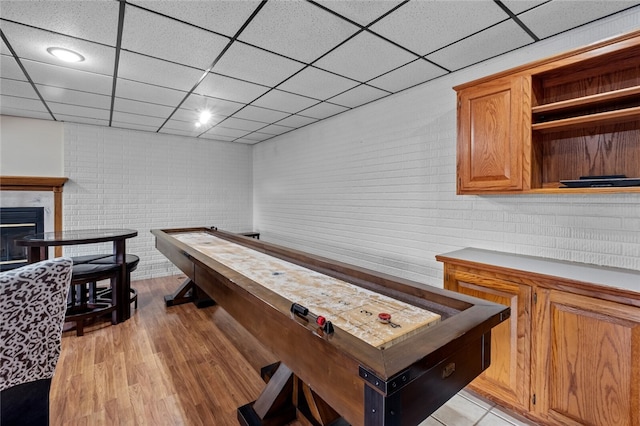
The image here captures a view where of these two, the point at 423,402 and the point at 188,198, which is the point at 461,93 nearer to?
the point at 423,402

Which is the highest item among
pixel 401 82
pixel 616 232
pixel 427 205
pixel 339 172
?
pixel 401 82

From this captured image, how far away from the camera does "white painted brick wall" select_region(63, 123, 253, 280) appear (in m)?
4.85

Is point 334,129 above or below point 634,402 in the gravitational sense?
above

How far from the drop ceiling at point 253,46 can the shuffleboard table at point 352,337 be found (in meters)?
1.66

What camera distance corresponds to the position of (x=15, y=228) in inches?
173

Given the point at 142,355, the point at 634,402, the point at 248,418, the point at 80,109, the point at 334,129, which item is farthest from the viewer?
the point at 334,129

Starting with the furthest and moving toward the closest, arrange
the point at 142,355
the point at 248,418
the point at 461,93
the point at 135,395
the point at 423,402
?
the point at 142,355
the point at 461,93
the point at 135,395
the point at 248,418
the point at 423,402

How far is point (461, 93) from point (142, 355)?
3.61 metres

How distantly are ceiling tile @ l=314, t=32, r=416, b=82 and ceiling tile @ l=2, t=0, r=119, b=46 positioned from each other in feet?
5.04

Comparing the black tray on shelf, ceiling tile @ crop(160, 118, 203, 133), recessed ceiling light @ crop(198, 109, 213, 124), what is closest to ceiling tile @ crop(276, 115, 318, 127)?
recessed ceiling light @ crop(198, 109, 213, 124)

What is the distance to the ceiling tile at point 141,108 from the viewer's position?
3.79 metres

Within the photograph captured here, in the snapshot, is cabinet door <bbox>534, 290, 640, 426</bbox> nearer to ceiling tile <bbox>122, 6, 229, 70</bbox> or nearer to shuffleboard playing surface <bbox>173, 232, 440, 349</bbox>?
shuffleboard playing surface <bbox>173, 232, 440, 349</bbox>

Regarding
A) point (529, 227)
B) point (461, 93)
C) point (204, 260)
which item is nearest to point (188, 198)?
point (204, 260)

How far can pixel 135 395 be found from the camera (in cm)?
227
